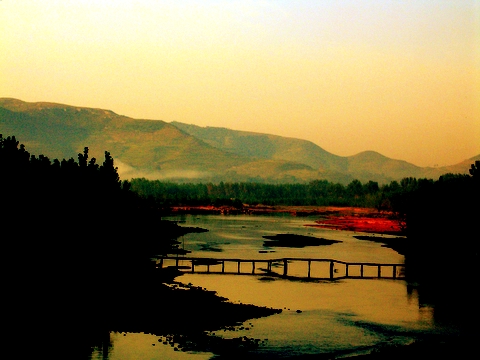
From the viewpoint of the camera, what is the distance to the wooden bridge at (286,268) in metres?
68.4

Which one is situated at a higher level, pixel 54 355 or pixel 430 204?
pixel 430 204

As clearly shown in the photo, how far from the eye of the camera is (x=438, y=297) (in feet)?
187

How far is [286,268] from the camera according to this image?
68.6 metres

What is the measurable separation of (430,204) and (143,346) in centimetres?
6335

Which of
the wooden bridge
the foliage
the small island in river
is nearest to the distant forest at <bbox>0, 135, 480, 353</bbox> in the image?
the foliage

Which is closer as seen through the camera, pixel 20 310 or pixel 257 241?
pixel 20 310

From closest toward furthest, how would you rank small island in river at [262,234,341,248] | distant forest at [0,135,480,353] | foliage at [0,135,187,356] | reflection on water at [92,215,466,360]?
reflection on water at [92,215,466,360] → distant forest at [0,135,480,353] → foliage at [0,135,187,356] → small island in river at [262,234,341,248]

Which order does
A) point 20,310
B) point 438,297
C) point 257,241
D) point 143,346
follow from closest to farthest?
point 143,346 < point 20,310 < point 438,297 < point 257,241

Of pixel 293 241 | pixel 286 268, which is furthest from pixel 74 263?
pixel 293 241

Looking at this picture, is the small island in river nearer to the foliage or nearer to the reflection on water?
the reflection on water

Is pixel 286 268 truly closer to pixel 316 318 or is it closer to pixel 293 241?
pixel 316 318

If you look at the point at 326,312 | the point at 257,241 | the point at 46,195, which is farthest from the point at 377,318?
the point at 257,241

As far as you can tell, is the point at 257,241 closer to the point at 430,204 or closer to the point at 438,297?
the point at 430,204

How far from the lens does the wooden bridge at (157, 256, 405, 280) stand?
68.4m
